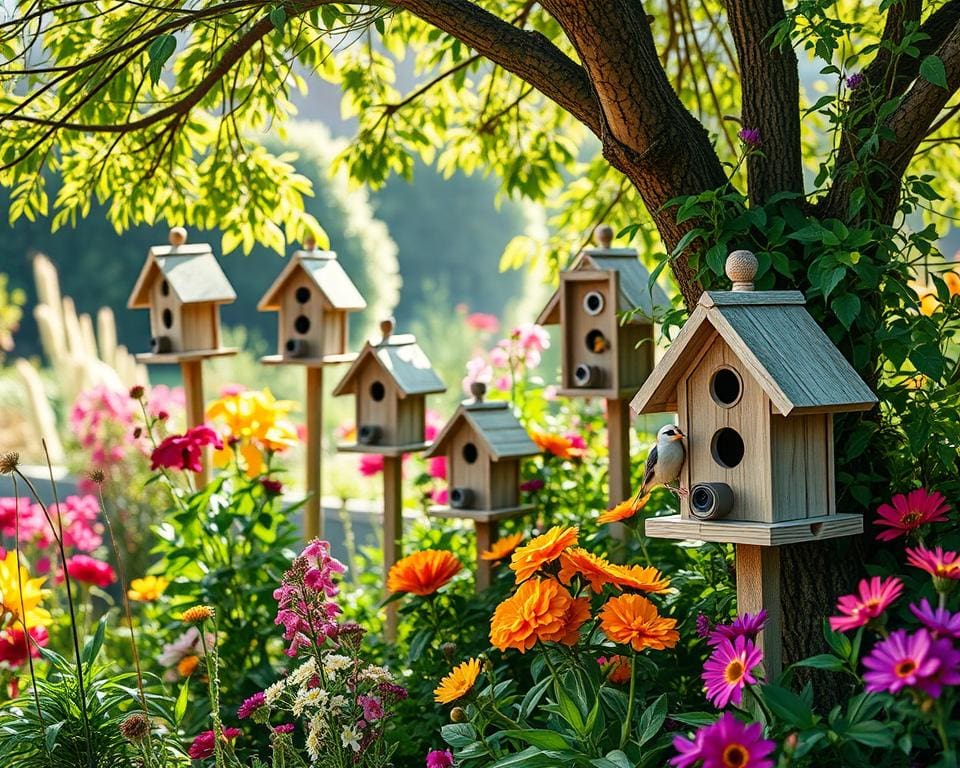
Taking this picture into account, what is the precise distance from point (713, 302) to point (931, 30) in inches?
39.4

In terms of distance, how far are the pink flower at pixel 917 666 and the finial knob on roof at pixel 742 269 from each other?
0.86 m

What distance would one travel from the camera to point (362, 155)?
439 cm

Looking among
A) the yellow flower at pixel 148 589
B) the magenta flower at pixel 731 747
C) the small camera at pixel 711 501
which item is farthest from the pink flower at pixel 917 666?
the yellow flower at pixel 148 589

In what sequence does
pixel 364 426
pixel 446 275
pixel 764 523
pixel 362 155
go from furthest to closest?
1. pixel 446 275
2. pixel 362 155
3. pixel 364 426
4. pixel 764 523

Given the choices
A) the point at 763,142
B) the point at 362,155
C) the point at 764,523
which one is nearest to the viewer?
the point at 764,523

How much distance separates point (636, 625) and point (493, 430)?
1.45 meters

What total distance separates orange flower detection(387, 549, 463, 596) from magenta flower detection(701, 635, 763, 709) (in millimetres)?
1142

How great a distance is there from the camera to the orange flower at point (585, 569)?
2.30m

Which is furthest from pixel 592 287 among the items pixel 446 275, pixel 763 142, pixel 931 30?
pixel 446 275

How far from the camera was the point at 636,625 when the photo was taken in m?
2.23

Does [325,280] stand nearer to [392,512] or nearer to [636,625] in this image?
[392,512]

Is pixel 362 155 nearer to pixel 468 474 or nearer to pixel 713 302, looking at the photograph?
pixel 468 474

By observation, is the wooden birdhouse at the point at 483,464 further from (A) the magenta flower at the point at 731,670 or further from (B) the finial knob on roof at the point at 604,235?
(A) the magenta flower at the point at 731,670

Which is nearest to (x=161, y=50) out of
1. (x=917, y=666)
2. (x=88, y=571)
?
(x=917, y=666)
